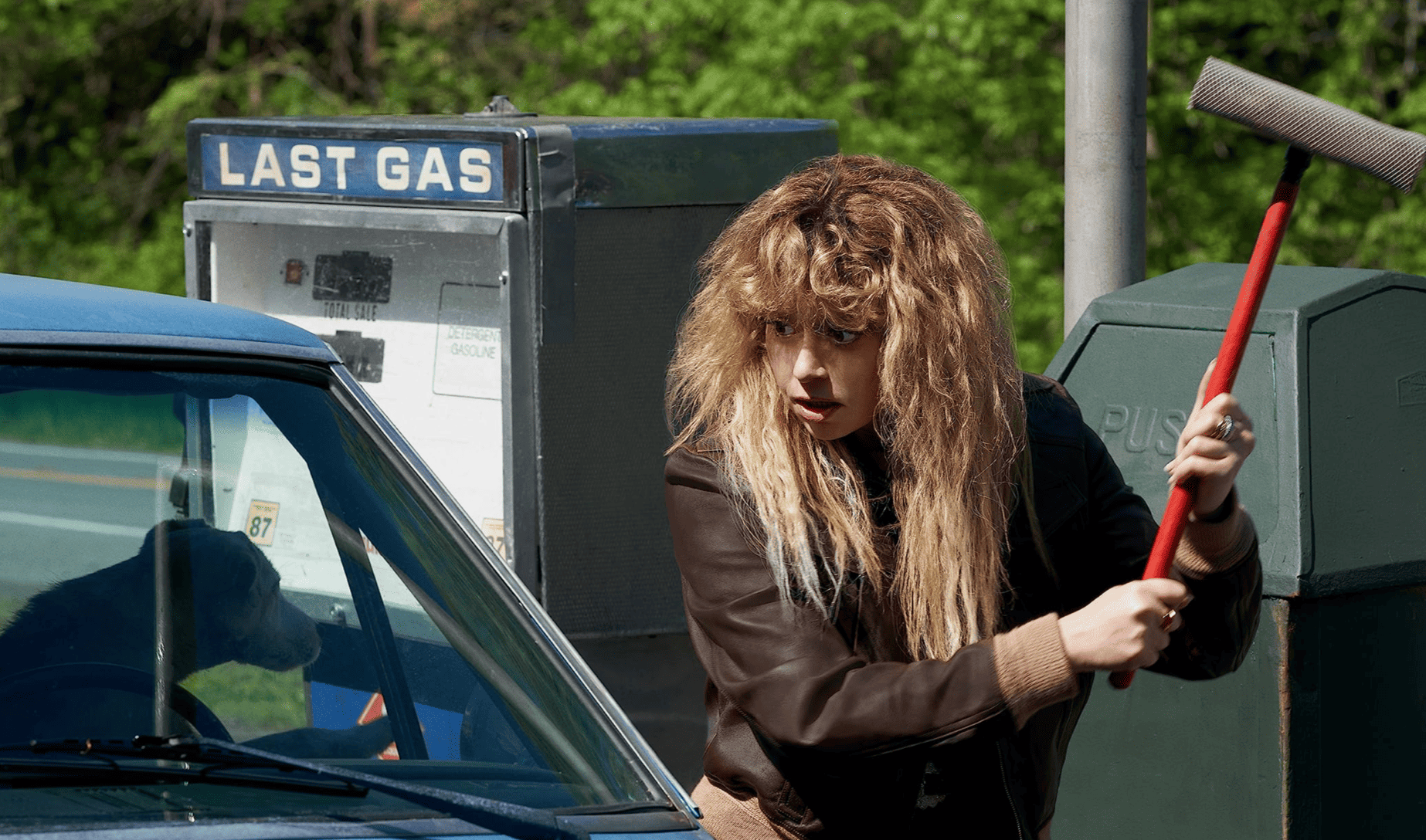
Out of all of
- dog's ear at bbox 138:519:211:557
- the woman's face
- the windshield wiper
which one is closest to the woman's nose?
the woman's face

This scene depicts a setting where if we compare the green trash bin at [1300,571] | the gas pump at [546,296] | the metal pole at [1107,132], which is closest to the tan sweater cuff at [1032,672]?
the green trash bin at [1300,571]

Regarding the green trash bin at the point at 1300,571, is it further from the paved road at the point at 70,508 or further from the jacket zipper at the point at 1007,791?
the paved road at the point at 70,508

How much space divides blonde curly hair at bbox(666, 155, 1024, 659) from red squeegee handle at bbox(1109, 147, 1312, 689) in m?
0.19

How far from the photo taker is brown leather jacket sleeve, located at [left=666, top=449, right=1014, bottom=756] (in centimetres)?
191

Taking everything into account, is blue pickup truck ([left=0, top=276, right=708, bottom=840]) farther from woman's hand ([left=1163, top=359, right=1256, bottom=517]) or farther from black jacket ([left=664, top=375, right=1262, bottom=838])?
woman's hand ([left=1163, top=359, right=1256, bottom=517])

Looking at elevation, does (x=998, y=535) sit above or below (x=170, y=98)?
below

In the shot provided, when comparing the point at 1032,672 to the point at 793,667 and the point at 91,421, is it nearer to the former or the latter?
the point at 793,667

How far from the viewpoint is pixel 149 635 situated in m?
1.92

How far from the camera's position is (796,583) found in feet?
6.56

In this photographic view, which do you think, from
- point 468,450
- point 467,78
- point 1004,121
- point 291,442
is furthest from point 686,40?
point 291,442

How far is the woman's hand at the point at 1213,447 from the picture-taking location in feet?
6.73

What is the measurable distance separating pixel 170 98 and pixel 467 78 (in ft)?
6.84

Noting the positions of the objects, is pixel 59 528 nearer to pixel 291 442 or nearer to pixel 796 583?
pixel 291 442

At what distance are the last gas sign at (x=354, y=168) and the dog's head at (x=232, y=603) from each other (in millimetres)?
1723
